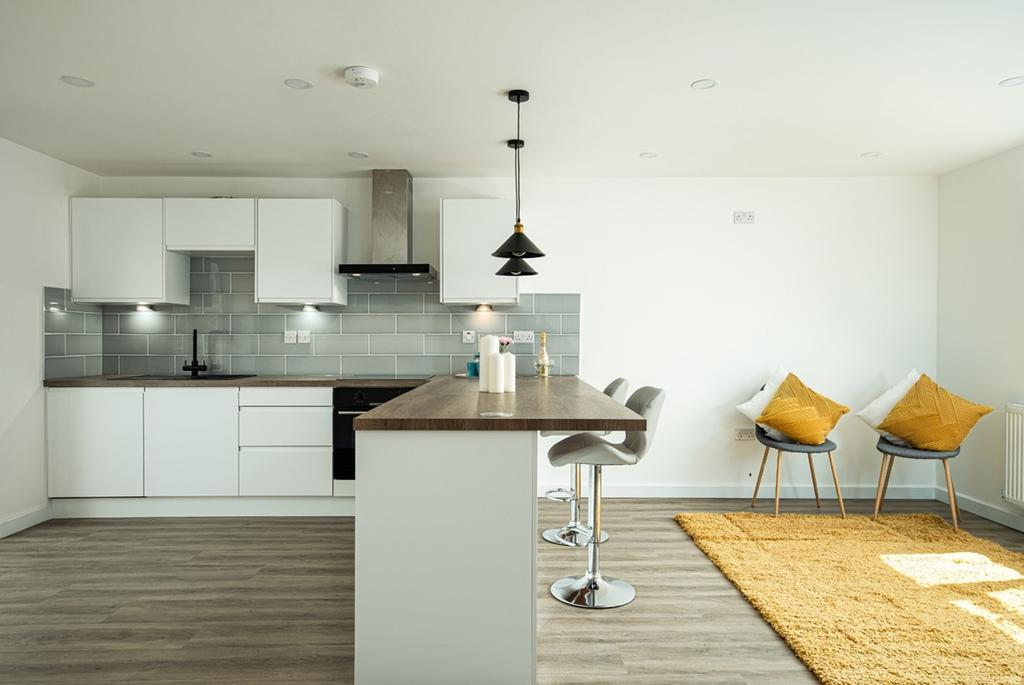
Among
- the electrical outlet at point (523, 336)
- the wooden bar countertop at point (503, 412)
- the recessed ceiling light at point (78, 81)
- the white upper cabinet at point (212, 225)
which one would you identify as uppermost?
the recessed ceiling light at point (78, 81)

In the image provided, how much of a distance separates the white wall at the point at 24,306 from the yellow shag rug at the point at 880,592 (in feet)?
14.4

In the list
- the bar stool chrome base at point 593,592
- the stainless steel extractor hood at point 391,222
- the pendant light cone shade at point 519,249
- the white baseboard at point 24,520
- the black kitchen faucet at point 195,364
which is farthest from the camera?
the black kitchen faucet at point 195,364

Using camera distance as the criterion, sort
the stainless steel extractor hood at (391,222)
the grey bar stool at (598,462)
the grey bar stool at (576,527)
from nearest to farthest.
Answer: the grey bar stool at (598,462) → the grey bar stool at (576,527) → the stainless steel extractor hood at (391,222)

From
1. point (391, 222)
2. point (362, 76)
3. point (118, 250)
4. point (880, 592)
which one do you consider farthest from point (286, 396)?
point (880, 592)

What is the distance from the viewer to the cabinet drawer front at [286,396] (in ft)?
14.6

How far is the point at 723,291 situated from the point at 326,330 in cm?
320

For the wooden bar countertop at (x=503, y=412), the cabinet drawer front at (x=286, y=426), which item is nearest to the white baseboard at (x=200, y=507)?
the cabinet drawer front at (x=286, y=426)

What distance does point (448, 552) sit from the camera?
7.22ft

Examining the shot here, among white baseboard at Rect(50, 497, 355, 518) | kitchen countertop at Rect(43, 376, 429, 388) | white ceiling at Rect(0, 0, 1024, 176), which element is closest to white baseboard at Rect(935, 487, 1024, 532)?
white ceiling at Rect(0, 0, 1024, 176)

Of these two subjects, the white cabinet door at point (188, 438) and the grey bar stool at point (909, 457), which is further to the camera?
the white cabinet door at point (188, 438)

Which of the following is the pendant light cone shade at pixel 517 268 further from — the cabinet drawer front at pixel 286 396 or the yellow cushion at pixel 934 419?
the yellow cushion at pixel 934 419

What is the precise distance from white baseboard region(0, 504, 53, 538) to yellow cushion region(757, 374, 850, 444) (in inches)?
200

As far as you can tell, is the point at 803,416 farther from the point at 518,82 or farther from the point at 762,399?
the point at 518,82

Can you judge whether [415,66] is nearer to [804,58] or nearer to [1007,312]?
[804,58]
